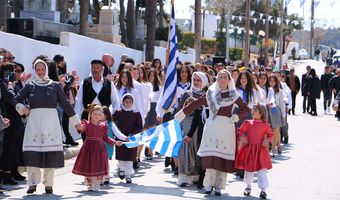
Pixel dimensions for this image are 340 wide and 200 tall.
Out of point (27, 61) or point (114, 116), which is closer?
point (114, 116)

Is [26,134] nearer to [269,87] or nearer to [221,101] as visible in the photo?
[221,101]

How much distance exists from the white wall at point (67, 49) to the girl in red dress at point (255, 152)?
6542mm

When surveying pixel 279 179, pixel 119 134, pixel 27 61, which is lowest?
pixel 279 179

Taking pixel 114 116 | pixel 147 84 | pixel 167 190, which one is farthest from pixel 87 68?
pixel 167 190

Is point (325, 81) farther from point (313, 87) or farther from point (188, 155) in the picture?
point (188, 155)

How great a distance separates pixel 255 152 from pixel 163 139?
1.71 metres

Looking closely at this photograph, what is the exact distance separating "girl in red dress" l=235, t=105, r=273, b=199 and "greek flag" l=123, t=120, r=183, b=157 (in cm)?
114

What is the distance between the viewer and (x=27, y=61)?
17688 mm

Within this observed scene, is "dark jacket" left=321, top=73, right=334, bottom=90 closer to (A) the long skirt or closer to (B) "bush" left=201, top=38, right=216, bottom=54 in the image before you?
(A) the long skirt

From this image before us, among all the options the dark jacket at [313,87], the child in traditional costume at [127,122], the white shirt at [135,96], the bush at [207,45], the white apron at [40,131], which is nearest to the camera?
the white apron at [40,131]

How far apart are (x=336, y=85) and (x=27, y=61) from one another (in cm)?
1477

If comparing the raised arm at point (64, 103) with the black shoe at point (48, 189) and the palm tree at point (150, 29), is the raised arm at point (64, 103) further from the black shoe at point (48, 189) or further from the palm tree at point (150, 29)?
the palm tree at point (150, 29)

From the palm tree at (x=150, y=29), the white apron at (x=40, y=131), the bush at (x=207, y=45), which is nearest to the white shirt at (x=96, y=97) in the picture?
the white apron at (x=40, y=131)

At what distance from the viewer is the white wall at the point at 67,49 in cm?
1700
